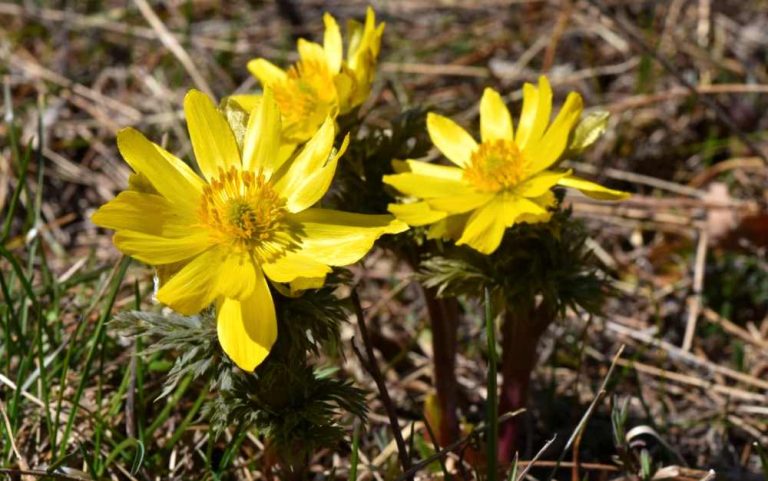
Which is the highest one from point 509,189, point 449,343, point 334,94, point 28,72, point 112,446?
point 28,72

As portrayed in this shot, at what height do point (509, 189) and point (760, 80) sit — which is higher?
point (760, 80)

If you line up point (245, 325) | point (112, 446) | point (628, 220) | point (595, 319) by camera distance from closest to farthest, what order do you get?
1. point (245, 325)
2. point (112, 446)
3. point (595, 319)
4. point (628, 220)

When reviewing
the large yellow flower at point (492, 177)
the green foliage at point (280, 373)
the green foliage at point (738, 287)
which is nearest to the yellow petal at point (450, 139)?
the large yellow flower at point (492, 177)

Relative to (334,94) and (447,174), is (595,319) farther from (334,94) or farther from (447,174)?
(334,94)

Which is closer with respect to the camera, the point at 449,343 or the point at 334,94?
the point at 334,94

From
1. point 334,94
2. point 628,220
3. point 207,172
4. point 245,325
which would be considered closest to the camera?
point 245,325

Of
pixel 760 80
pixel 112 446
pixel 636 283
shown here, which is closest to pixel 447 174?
pixel 112 446

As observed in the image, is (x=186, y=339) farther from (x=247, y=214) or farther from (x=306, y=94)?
(x=306, y=94)

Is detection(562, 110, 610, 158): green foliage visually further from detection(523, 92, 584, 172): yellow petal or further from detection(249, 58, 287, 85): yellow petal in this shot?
detection(249, 58, 287, 85): yellow petal
